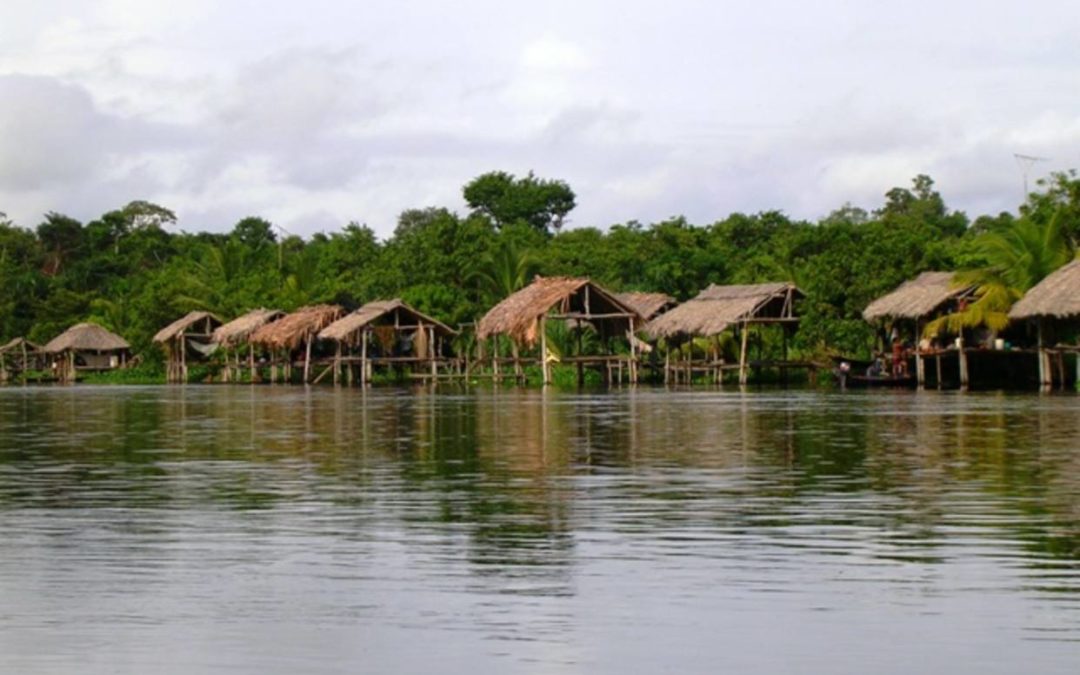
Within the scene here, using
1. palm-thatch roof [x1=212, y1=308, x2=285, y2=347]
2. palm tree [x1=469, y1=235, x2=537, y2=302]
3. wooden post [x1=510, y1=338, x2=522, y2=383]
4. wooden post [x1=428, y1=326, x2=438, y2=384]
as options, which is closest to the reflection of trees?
wooden post [x1=510, y1=338, x2=522, y2=383]

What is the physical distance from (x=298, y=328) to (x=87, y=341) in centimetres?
1473

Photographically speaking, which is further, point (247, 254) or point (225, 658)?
point (247, 254)

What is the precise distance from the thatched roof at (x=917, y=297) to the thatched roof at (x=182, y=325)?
25988 mm

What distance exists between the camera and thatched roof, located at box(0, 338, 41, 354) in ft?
212

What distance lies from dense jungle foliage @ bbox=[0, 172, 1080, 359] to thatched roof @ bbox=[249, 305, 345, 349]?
249cm

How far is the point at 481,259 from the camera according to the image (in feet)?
168

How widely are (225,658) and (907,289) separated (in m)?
34.4

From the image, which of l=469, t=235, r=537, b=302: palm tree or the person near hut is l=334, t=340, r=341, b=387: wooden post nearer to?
l=469, t=235, r=537, b=302: palm tree

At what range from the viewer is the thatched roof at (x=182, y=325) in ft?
186

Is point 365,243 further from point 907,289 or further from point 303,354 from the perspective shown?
point 907,289

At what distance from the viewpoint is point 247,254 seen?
202 feet

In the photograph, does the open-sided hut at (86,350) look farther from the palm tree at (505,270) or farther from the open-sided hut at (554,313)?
the open-sided hut at (554,313)

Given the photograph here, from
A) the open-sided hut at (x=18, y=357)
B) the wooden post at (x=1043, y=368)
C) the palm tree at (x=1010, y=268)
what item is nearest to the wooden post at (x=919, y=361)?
the palm tree at (x=1010, y=268)

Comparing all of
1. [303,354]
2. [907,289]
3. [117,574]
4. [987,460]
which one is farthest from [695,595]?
[303,354]
